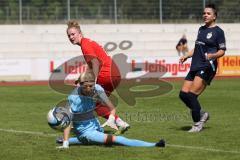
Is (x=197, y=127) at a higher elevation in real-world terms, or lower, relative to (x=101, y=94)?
lower

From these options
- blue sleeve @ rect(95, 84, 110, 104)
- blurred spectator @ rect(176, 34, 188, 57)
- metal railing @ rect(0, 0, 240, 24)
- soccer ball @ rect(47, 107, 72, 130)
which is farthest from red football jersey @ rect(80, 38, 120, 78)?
metal railing @ rect(0, 0, 240, 24)

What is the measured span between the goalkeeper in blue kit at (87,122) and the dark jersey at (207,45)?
7.40 feet

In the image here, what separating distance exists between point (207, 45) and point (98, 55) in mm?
2086

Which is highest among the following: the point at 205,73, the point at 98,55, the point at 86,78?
the point at 98,55

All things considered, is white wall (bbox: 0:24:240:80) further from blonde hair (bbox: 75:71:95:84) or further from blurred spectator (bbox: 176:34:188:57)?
blonde hair (bbox: 75:71:95:84)

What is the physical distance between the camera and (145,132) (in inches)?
443

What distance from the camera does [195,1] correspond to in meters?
40.2

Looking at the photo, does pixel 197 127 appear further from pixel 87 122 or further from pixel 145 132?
pixel 87 122

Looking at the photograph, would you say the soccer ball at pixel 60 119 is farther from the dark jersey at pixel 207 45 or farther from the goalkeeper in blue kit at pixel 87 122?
the dark jersey at pixel 207 45

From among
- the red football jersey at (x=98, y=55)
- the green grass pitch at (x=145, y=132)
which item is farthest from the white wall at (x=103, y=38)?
the red football jersey at (x=98, y=55)

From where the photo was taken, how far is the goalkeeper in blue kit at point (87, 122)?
930 centimetres

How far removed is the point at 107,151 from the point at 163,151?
813 millimetres

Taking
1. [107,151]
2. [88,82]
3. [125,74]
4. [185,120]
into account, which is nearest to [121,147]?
[107,151]

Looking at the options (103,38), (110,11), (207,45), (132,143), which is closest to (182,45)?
(103,38)
